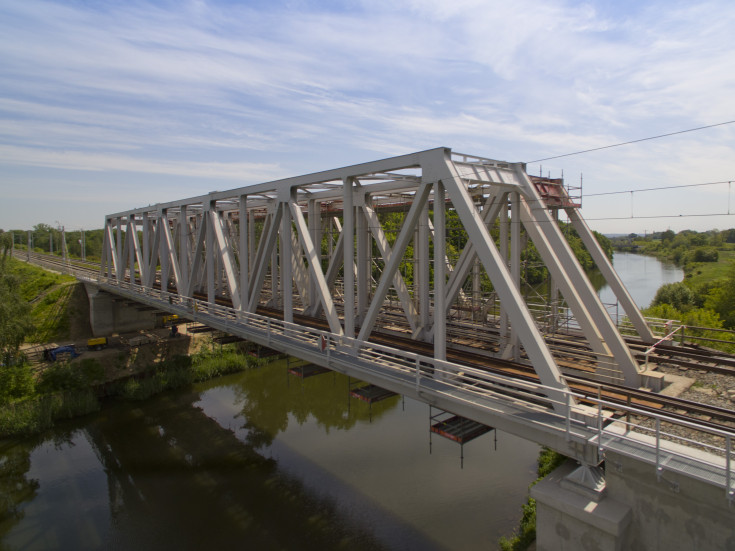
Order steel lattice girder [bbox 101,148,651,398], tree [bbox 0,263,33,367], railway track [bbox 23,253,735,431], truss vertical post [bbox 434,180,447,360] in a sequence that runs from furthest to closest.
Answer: tree [bbox 0,263,33,367], truss vertical post [bbox 434,180,447,360], steel lattice girder [bbox 101,148,651,398], railway track [bbox 23,253,735,431]

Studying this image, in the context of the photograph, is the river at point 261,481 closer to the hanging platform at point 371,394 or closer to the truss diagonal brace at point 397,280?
the hanging platform at point 371,394

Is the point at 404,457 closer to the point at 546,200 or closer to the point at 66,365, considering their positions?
the point at 546,200

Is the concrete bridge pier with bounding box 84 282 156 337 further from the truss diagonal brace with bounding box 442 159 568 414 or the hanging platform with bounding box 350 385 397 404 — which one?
the truss diagonal brace with bounding box 442 159 568 414

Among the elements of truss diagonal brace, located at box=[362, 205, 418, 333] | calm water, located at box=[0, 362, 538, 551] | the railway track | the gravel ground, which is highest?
truss diagonal brace, located at box=[362, 205, 418, 333]

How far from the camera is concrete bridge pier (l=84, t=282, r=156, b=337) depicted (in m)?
34.9

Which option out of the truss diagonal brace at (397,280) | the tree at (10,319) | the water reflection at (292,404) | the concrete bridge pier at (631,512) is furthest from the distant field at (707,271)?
the tree at (10,319)

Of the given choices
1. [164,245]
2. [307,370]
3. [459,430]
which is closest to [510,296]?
[459,430]

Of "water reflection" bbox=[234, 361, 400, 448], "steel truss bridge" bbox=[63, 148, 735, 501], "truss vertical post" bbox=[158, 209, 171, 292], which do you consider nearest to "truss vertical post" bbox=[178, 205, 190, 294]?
"truss vertical post" bbox=[158, 209, 171, 292]

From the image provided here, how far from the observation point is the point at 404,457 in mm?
18438

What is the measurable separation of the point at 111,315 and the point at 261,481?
2434cm

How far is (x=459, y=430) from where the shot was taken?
9.82m

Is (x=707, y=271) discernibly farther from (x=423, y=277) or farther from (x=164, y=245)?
(x=164, y=245)

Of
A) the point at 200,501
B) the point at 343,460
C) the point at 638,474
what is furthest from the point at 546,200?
the point at 200,501

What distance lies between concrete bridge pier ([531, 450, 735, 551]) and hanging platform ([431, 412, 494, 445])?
205cm
